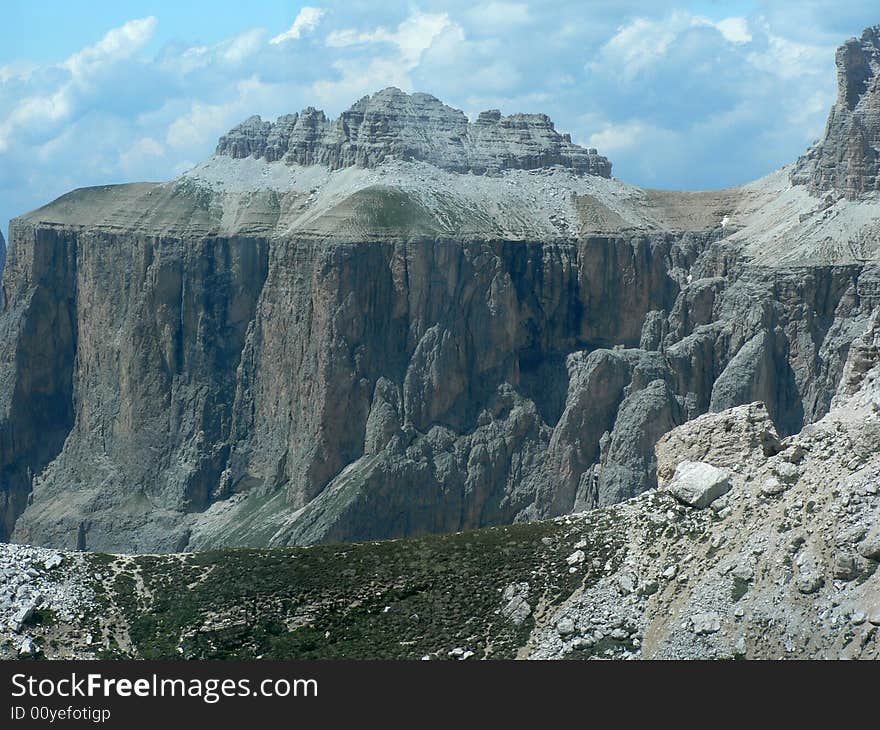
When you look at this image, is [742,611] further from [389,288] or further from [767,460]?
[389,288]

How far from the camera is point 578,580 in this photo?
79.1 metres

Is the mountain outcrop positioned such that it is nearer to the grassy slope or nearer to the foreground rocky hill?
the grassy slope

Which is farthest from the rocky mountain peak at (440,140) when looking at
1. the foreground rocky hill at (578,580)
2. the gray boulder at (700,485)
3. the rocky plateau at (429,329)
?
the gray boulder at (700,485)

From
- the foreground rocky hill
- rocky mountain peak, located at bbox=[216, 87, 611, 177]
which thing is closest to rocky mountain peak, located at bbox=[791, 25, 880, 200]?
rocky mountain peak, located at bbox=[216, 87, 611, 177]

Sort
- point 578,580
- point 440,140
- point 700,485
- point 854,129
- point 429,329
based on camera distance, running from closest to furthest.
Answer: point 578,580, point 700,485, point 854,129, point 429,329, point 440,140

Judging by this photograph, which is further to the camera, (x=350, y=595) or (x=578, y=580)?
(x=350, y=595)

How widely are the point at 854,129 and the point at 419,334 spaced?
46337 mm

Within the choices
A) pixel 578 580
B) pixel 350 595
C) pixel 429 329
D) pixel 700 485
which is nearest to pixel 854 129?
pixel 429 329

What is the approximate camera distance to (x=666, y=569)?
251 ft

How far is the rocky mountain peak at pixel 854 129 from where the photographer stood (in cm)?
16550

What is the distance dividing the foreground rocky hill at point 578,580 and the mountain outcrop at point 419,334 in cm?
7654

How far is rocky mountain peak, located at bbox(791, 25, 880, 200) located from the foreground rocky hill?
83.2 meters

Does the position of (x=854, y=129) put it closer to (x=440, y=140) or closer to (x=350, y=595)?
(x=440, y=140)

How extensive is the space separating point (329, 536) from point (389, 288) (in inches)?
1103
